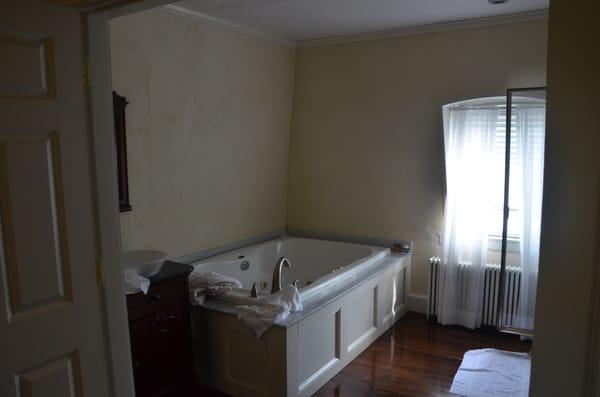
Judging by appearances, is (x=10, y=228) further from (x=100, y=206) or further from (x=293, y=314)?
(x=293, y=314)

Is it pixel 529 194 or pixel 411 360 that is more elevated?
pixel 529 194

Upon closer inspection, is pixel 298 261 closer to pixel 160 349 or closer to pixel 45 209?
pixel 160 349

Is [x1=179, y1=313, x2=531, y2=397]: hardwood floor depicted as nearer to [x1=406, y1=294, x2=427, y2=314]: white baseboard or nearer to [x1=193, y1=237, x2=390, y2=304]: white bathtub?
[x1=406, y1=294, x2=427, y2=314]: white baseboard

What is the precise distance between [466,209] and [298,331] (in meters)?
1.87

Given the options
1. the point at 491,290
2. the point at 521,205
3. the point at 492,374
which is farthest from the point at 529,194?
the point at 492,374

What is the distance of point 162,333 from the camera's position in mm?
2561

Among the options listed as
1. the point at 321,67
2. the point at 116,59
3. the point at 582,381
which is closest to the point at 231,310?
the point at 116,59

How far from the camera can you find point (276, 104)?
172 inches

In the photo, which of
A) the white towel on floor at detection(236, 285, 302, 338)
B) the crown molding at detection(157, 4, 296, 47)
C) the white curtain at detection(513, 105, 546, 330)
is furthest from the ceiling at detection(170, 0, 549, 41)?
the white towel on floor at detection(236, 285, 302, 338)

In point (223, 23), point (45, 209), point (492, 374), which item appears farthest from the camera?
point (223, 23)

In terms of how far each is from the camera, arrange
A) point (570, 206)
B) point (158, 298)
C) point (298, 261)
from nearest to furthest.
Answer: point (570, 206) → point (158, 298) → point (298, 261)

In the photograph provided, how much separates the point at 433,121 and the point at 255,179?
64.7 inches

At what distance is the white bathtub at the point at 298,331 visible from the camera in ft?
8.48

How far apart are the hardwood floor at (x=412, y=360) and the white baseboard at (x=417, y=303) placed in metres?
0.09
